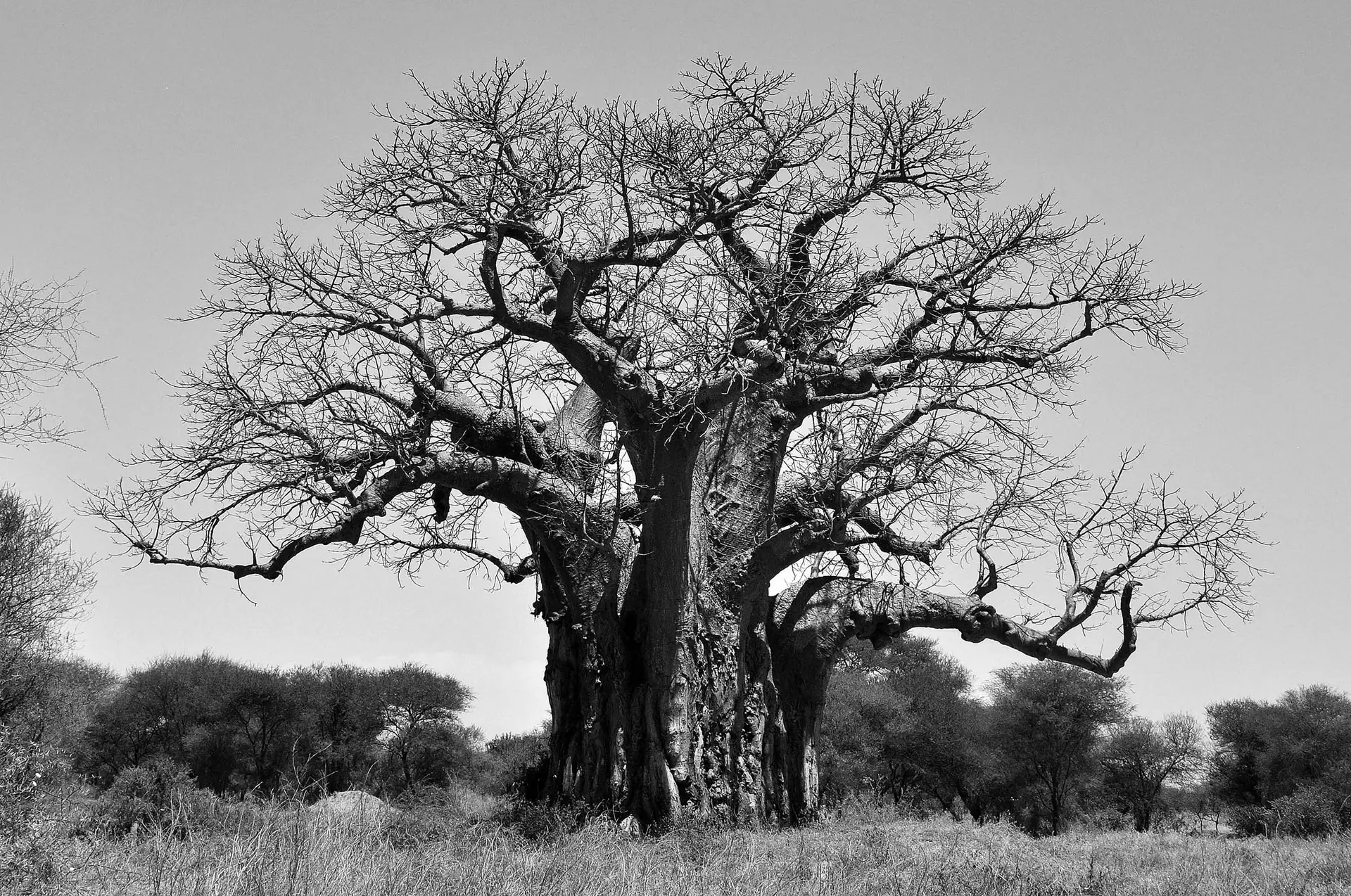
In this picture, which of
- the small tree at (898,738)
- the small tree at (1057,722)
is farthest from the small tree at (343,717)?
the small tree at (1057,722)

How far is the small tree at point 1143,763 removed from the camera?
21.3 metres

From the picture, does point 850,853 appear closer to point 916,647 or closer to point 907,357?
point 907,357

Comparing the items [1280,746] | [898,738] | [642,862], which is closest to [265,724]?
[898,738]

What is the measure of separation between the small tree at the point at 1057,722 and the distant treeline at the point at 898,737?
0.12 ft

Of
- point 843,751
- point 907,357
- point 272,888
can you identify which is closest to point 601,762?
point 907,357

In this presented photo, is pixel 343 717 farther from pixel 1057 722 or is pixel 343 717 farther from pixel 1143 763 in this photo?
pixel 1143 763

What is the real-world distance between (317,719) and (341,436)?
16.7 metres

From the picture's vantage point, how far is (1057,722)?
20188mm

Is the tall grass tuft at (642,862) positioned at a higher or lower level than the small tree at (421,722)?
lower

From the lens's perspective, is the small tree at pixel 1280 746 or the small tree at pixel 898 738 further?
the small tree at pixel 898 738

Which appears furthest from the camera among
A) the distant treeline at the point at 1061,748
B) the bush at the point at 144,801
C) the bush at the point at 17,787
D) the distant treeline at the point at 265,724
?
the distant treeline at the point at 265,724

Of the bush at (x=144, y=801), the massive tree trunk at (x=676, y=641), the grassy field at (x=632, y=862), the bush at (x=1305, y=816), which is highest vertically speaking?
the massive tree trunk at (x=676, y=641)

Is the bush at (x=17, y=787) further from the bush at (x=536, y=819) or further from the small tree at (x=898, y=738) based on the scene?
the small tree at (x=898, y=738)

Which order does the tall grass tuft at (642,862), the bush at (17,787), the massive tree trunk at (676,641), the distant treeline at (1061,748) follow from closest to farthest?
the tall grass tuft at (642,862)
the bush at (17,787)
the massive tree trunk at (676,641)
the distant treeline at (1061,748)
